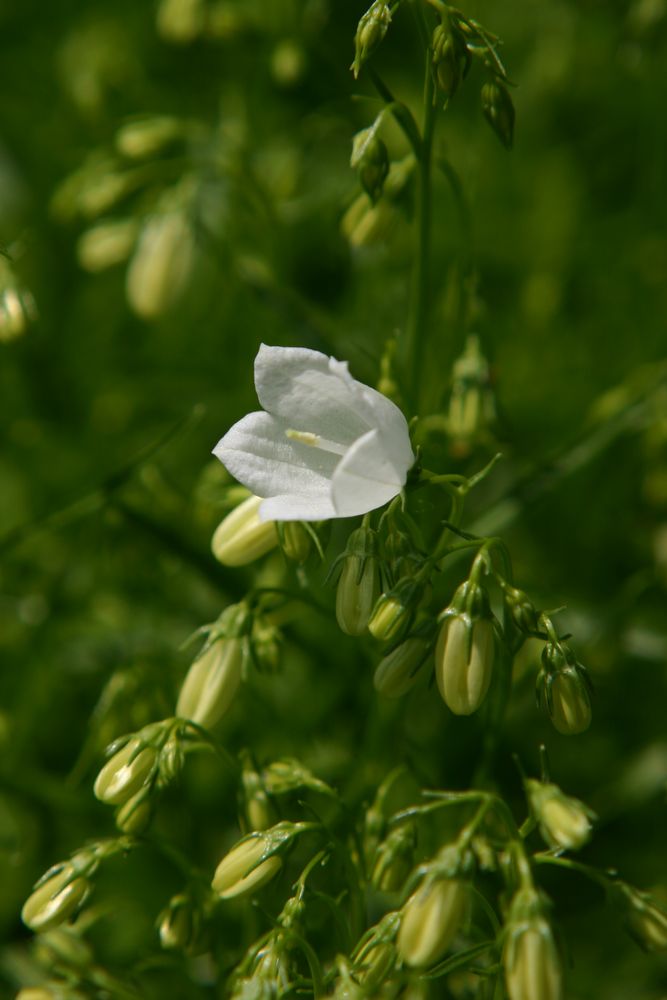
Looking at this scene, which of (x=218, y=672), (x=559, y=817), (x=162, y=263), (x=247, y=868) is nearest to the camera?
(x=559, y=817)

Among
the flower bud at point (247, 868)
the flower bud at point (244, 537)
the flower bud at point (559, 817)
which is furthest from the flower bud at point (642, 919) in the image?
the flower bud at point (244, 537)

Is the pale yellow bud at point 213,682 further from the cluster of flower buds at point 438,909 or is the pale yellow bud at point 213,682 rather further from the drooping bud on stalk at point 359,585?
the cluster of flower buds at point 438,909

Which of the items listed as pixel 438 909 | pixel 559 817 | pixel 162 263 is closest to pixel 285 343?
pixel 162 263

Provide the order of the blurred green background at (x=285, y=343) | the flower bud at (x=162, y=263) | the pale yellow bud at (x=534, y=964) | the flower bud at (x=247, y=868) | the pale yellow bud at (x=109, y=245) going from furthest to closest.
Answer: the pale yellow bud at (x=109, y=245), the flower bud at (x=162, y=263), the blurred green background at (x=285, y=343), the flower bud at (x=247, y=868), the pale yellow bud at (x=534, y=964)

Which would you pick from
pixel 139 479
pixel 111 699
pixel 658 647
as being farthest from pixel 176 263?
pixel 658 647

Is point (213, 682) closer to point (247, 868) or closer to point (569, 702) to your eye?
point (247, 868)

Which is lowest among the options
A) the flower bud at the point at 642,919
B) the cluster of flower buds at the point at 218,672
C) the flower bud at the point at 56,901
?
the flower bud at the point at 642,919

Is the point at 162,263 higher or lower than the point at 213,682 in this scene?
higher
